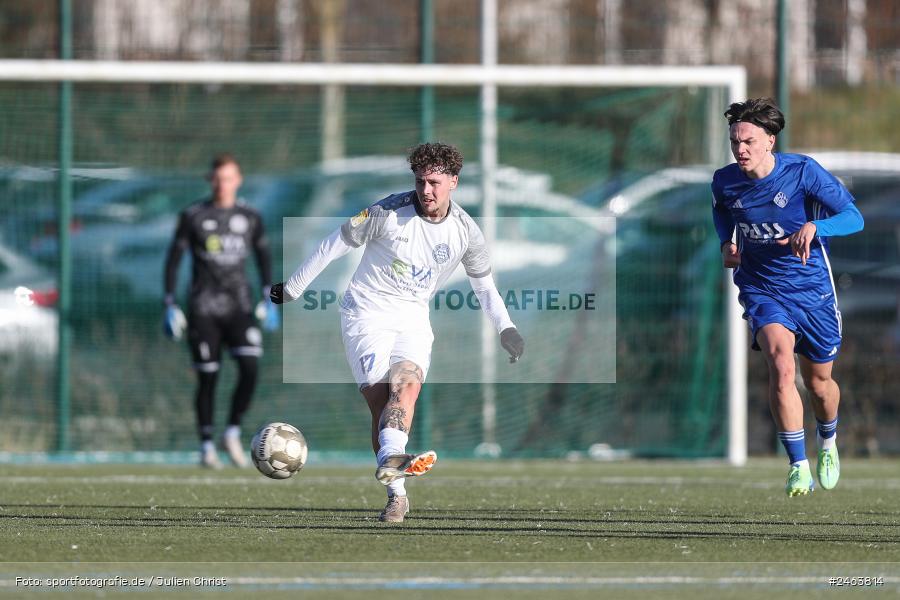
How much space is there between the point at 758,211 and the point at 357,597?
3.77 m

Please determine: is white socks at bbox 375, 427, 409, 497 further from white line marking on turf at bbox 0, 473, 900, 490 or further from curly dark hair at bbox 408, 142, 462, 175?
white line marking on turf at bbox 0, 473, 900, 490

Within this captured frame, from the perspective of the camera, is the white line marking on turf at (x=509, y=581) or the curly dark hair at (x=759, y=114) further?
the curly dark hair at (x=759, y=114)

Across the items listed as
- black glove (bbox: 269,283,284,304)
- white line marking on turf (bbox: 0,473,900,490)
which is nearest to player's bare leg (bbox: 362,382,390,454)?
black glove (bbox: 269,283,284,304)

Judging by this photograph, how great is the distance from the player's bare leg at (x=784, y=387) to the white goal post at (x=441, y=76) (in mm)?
4191

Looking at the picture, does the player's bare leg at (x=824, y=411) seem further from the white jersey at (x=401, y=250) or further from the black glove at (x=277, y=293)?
the black glove at (x=277, y=293)

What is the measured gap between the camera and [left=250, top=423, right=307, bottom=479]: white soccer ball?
7855 mm

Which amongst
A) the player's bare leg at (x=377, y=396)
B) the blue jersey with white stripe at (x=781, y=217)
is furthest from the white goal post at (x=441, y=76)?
the player's bare leg at (x=377, y=396)

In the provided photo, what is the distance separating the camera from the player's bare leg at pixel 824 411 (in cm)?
832

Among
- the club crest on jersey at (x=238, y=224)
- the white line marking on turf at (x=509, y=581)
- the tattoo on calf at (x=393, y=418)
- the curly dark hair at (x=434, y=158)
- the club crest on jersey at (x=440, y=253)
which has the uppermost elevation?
the curly dark hair at (x=434, y=158)

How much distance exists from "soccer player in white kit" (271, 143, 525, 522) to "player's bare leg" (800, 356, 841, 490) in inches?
67.7

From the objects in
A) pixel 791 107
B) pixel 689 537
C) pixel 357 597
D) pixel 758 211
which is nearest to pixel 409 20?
pixel 791 107

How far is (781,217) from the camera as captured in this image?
820 centimetres

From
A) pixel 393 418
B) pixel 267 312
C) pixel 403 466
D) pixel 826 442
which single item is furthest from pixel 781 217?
pixel 267 312

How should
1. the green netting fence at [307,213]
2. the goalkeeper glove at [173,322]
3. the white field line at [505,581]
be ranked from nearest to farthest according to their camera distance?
the white field line at [505,581] < the goalkeeper glove at [173,322] < the green netting fence at [307,213]
